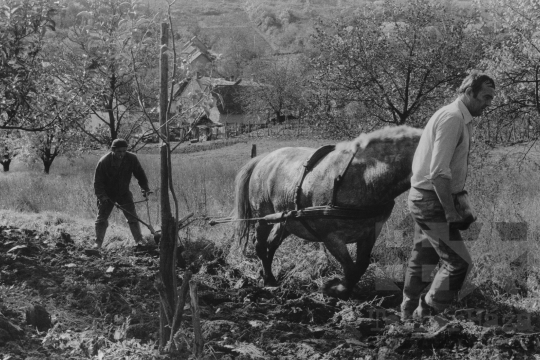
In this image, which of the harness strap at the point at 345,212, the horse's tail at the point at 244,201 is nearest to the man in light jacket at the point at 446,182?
the harness strap at the point at 345,212

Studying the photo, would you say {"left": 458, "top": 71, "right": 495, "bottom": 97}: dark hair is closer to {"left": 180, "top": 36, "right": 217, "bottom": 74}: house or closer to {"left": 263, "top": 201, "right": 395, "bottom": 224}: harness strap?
{"left": 263, "top": 201, "right": 395, "bottom": 224}: harness strap

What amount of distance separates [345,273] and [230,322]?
1445 millimetres

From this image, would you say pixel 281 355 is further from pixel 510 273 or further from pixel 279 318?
pixel 510 273

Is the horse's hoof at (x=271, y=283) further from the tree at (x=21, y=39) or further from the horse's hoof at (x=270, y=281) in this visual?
the tree at (x=21, y=39)

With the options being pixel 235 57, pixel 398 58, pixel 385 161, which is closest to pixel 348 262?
pixel 385 161

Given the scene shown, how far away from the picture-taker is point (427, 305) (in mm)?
4648

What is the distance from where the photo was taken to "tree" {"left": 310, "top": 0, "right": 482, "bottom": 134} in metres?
11.1

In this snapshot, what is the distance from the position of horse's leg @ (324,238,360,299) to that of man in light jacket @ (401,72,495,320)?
969 mm

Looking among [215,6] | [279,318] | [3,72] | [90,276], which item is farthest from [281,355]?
[215,6]

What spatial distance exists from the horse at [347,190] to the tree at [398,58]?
17.9 feet

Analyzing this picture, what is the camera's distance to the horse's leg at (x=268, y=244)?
6.53m

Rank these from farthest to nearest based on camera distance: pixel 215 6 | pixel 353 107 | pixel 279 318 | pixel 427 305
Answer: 1. pixel 215 6
2. pixel 353 107
3. pixel 279 318
4. pixel 427 305

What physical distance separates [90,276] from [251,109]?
177 feet

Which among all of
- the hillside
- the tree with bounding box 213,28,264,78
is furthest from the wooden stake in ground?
the hillside
